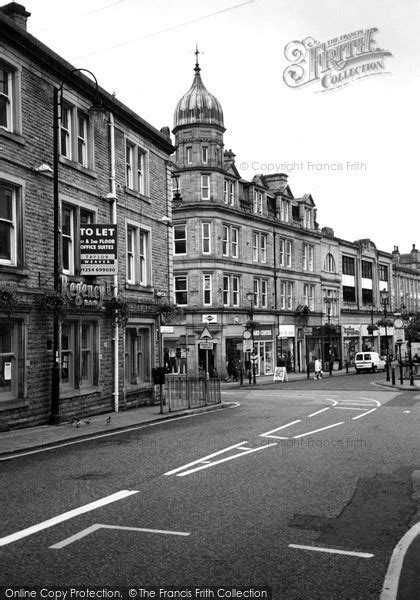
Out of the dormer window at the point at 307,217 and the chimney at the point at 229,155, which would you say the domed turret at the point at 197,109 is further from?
the dormer window at the point at 307,217

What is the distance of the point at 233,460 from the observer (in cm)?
1258

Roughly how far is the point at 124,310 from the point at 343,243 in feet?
165

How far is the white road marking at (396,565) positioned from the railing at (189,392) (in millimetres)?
16104

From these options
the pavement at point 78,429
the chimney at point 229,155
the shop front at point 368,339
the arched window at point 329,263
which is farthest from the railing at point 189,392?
the shop front at point 368,339

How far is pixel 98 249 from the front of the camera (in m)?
20.0

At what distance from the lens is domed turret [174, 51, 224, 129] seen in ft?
157

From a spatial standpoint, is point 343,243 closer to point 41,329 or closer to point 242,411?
point 242,411

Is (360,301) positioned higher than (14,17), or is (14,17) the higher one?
(14,17)

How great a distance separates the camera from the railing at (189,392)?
24156 mm

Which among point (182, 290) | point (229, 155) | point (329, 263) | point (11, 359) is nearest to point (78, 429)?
point (11, 359)

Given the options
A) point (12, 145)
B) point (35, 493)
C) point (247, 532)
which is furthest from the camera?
point (12, 145)

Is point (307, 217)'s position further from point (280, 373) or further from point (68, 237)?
point (68, 237)

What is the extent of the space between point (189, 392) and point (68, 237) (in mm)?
7353

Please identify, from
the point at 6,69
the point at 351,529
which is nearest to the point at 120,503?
the point at 351,529
